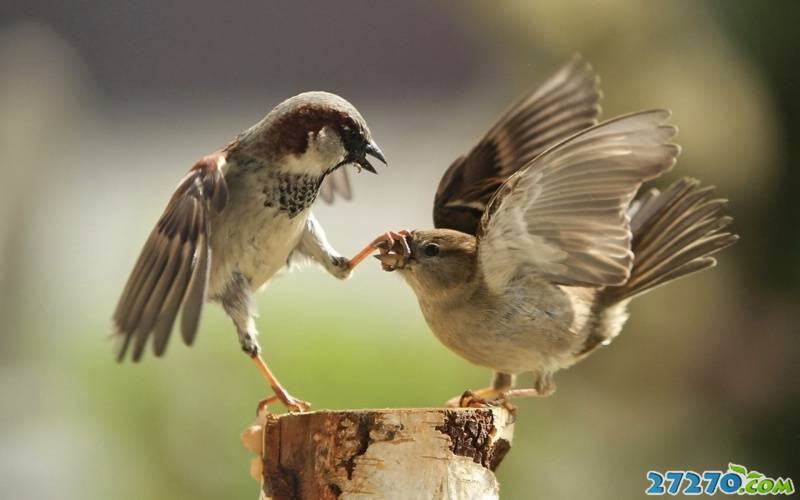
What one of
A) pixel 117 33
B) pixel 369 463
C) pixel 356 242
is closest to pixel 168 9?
pixel 117 33

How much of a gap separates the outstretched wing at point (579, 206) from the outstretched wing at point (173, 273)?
20.7 inches

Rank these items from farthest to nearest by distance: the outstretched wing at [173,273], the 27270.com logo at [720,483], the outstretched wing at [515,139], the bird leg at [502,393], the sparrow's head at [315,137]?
the 27270.com logo at [720,483] < the outstretched wing at [515,139] < the bird leg at [502,393] < the sparrow's head at [315,137] < the outstretched wing at [173,273]

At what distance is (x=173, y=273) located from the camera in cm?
164

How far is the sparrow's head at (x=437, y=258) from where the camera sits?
6.48ft

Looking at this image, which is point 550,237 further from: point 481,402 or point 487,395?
point 487,395

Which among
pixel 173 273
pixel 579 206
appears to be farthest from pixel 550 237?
pixel 173 273

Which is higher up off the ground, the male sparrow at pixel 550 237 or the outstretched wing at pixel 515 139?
the outstretched wing at pixel 515 139

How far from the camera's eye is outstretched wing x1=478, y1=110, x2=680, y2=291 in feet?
5.54

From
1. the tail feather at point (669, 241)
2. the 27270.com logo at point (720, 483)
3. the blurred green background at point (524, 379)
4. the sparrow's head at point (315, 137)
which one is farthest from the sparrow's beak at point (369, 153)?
the 27270.com logo at point (720, 483)

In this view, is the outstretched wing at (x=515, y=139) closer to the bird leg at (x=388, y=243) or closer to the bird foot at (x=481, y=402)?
the bird leg at (x=388, y=243)

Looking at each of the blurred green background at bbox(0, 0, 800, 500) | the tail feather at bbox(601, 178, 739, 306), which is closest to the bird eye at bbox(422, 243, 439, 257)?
the tail feather at bbox(601, 178, 739, 306)

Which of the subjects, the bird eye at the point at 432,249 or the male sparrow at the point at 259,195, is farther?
the bird eye at the point at 432,249

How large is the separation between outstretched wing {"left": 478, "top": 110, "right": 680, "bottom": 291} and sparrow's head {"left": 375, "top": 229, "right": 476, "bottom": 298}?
2.0 inches

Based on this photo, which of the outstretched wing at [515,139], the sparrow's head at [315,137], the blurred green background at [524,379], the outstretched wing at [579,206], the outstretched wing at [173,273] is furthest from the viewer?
the blurred green background at [524,379]
